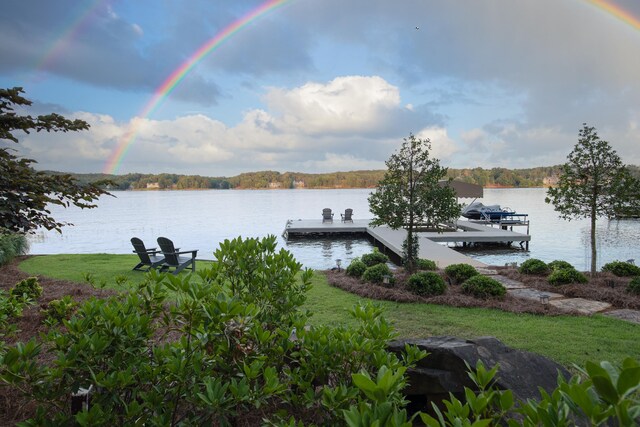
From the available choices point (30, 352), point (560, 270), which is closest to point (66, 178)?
point (30, 352)

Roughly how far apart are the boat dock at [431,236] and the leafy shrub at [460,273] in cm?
312

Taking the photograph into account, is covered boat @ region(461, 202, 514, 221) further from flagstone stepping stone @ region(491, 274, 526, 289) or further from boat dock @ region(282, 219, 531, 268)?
flagstone stepping stone @ region(491, 274, 526, 289)

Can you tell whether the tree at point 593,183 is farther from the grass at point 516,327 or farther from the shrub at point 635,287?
the grass at point 516,327

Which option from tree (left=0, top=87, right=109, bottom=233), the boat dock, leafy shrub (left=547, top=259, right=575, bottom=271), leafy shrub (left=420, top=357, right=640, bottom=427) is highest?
tree (left=0, top=87, right=109, bottom=233)

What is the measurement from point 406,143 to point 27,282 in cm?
814

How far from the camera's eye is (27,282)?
612 centimetres

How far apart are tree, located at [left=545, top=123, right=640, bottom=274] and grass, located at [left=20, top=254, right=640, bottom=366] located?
14.1ft

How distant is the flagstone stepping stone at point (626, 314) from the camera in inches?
252

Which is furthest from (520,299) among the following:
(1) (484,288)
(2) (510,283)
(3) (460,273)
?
(2) (510,283)

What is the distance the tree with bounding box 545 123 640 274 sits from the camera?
372 inches

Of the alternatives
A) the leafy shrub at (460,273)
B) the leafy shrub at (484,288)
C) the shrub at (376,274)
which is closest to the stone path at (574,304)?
the leafy shrub at (484,288)

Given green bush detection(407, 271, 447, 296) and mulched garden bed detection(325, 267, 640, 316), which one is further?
green bush detection(407, 271, 447, 296)

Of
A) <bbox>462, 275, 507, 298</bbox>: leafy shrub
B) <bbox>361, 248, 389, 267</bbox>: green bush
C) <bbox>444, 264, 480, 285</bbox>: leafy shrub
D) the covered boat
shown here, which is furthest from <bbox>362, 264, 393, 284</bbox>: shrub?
the covered boat

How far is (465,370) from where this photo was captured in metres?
2.90
